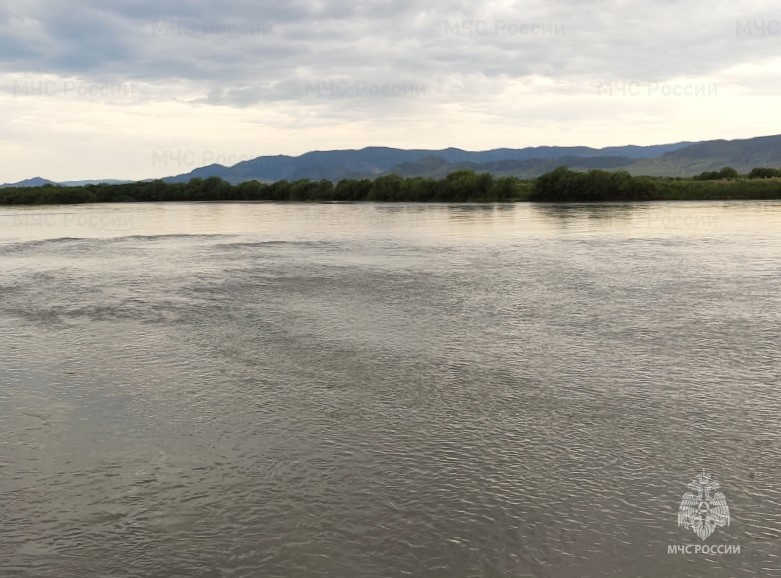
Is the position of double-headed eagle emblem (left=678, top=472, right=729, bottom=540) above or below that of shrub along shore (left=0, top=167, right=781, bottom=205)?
below

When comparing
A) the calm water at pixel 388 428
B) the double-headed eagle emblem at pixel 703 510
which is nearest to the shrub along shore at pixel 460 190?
the calm water at pixel 388 428

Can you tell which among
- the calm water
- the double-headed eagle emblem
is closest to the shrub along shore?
the calm water

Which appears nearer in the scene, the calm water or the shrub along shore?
the calm water

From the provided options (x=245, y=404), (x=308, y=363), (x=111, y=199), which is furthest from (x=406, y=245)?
(x=111, y=199)

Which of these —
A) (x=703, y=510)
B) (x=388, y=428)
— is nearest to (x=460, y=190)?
(x=388, y=428)

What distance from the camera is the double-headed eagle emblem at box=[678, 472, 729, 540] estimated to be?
23.9 ft

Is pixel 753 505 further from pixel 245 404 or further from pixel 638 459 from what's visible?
pixel 245 404

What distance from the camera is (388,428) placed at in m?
10.2

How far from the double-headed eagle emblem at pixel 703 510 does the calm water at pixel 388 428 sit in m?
0.11

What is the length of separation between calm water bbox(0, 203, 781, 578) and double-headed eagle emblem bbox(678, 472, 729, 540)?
0.36 ft

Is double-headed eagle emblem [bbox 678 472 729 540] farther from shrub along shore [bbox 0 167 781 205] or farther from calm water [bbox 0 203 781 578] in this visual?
shrub along shore [bbox 0 167 781 205]

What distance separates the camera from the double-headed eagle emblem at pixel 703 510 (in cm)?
728

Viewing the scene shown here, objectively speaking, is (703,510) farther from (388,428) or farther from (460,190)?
(460,190)

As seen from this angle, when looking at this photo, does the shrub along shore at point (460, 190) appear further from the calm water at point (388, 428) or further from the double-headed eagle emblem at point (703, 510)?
the double-headed eagle emblem at point (703, 510)
